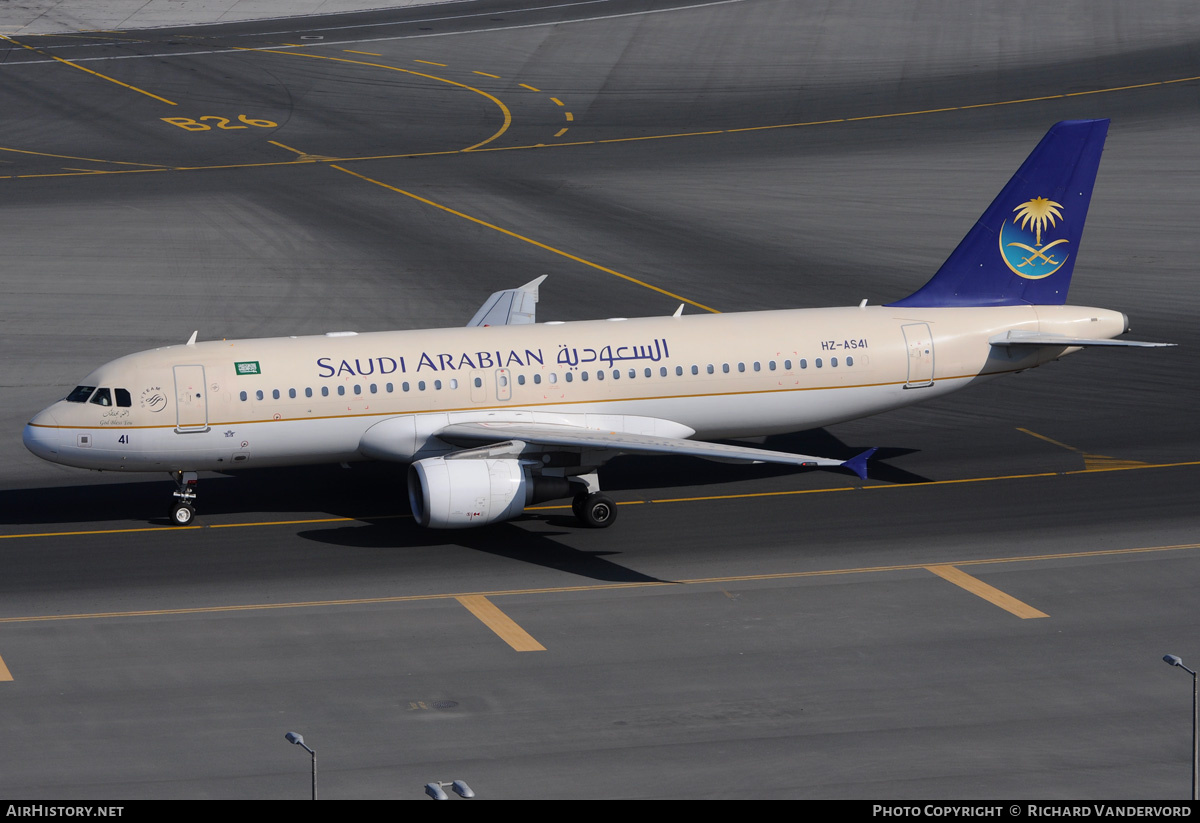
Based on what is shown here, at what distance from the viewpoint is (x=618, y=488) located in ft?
141

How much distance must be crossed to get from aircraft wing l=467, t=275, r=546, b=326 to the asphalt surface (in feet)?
21.2

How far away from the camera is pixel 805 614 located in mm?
34031

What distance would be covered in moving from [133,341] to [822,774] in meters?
36.7

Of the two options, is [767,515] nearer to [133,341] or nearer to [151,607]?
[151,607]

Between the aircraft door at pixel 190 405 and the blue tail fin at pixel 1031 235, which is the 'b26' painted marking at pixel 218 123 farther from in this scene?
the blue tail fin at pixel 1031 235

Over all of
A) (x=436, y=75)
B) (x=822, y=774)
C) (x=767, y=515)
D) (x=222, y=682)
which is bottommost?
(x=822, y=774)

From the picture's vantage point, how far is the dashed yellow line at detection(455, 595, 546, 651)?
32.5 meters

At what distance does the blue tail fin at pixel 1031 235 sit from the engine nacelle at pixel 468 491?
1320cm

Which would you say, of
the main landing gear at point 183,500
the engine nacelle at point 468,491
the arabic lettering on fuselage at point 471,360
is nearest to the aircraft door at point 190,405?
the main landing gear at point 183,500

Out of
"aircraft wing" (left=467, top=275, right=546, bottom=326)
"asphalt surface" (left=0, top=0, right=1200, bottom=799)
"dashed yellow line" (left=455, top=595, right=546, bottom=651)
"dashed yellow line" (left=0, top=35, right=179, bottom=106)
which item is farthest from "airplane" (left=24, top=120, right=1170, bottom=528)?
"dashed yellow line" (left=0, top=35, right=179, bottom=106)

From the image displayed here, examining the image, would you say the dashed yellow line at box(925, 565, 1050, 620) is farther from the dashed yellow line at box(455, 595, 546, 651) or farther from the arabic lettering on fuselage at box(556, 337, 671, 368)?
the dashed yellow line at box(455, 595, 546, 651)

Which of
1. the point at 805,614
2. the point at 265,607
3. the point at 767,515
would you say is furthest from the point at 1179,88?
the point at 265,607

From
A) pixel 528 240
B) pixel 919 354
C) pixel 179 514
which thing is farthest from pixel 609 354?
pixel 528 240

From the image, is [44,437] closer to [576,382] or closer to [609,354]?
[576,382]
